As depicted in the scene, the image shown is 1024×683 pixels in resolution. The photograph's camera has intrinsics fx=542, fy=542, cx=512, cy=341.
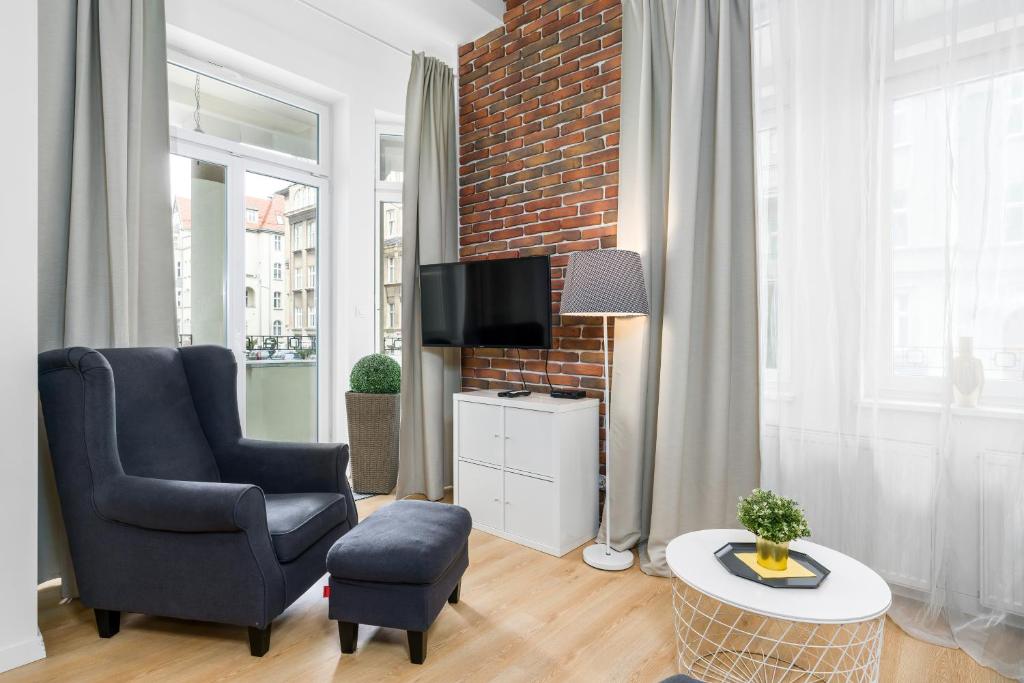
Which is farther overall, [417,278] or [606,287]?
[417,278]

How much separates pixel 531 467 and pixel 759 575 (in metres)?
1.38

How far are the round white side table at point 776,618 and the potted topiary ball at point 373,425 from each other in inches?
83.5

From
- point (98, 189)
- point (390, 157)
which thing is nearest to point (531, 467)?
point (98, 189)

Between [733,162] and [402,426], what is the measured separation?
2.42m

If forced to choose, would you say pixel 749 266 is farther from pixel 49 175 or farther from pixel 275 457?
pixel 49 175

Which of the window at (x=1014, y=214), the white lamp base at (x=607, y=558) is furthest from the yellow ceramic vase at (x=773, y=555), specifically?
the window at (x=1014, y=214)

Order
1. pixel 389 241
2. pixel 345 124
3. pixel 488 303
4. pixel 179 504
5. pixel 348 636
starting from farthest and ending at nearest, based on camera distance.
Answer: pixel 389 241, pixel 345 124, pixel 488 303, pixel 348 636, pixel 179 504

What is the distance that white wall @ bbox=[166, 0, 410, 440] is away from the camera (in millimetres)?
3553

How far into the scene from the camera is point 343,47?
3.78 metres

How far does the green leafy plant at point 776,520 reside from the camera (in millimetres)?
1521

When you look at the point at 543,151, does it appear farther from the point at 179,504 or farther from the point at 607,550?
the point at 179,504

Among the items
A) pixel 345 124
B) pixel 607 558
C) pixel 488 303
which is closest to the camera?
pixel 607 558

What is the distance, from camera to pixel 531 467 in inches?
109

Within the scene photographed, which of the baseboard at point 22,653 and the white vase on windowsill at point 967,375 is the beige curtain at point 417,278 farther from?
the white vase on windowsill at point 967,375
